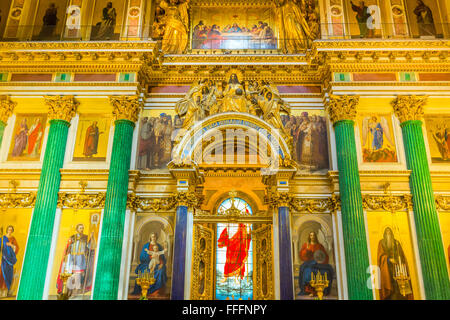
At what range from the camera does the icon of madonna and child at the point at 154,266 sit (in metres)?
11.8

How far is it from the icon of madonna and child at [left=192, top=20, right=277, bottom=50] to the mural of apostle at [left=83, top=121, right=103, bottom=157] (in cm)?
498

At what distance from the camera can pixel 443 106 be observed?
528 inches

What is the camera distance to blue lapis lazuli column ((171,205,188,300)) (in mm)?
11570

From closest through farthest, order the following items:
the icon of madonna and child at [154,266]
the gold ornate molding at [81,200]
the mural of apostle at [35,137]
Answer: the icon of madonna and child at [154,266], the gold ornate molding at [81,200], the mural of apostle at [35,137]

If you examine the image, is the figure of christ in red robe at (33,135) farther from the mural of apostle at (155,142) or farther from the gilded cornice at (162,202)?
the gilded cornice at (162,202)

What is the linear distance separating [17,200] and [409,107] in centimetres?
1274

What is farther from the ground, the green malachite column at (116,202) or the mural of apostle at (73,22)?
the mural of apostle at (73,22)

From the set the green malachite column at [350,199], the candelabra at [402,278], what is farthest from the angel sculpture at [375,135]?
the candelabra at [402,278]

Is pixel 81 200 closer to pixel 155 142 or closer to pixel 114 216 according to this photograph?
pixel 114 216

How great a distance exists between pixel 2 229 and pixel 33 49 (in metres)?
5.91

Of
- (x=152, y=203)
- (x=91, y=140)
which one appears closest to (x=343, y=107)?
(x=152, y=203)

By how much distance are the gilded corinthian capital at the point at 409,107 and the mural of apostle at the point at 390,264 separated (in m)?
3.69

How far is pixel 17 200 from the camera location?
41.4ft

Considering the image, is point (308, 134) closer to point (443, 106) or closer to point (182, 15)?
point (443, 106)
